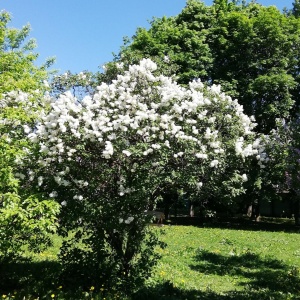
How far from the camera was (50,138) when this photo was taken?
291 inches

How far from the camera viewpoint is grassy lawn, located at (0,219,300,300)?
7.83m

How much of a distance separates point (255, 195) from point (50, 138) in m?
→ 19.6

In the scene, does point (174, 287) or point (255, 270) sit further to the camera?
point (255, 270)

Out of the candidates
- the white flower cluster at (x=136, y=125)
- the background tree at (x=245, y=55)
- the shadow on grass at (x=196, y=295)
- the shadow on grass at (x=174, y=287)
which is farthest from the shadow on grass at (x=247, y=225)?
the white flower cluster at (x=136, y=125)

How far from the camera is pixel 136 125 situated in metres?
7.34

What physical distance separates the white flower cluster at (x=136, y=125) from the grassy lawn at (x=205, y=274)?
217 cm

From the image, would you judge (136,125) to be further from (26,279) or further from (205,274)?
(205,274)

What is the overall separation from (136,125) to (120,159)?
2.39ft

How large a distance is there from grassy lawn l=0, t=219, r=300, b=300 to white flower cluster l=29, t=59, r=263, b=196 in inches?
85.3

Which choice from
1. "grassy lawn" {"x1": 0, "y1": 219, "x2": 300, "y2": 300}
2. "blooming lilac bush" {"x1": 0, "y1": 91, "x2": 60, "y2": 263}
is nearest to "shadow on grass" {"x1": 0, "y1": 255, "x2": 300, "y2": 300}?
"grassy lawn" {"x1": 0, "y1": 219, "x2": 300, "y2": 300}

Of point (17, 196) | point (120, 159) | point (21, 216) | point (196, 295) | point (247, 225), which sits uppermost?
point (120, 159)

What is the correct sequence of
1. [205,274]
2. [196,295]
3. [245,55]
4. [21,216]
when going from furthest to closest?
[245,55], [205,274], [196,295], [21,216]

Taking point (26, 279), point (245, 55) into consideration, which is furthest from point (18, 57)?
point (245, 55)

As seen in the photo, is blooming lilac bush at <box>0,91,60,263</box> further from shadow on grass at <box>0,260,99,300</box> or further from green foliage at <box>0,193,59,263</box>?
shadow on grass at <box>0,260,99,300</box>
